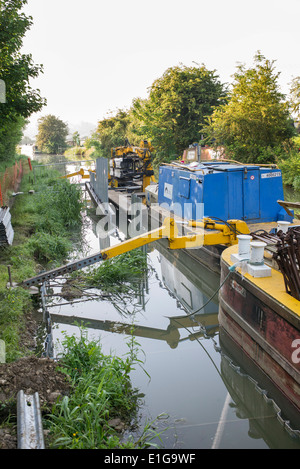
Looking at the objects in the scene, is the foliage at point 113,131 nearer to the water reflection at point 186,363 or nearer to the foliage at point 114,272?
the foliage at point 114,272

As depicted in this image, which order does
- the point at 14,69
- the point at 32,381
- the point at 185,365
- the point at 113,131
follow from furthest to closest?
1. the point at 113,131
2. the point at 14,69
3. the point at 185,365
4. the point at 32,381

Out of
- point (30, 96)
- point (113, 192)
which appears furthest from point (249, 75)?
point (30, 96)

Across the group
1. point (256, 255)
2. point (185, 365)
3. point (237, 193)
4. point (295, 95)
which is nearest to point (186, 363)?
point (185, 365)

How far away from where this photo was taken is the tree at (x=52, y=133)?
220ft

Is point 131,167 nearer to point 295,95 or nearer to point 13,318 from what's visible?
point 295,95

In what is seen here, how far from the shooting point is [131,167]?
19797mm

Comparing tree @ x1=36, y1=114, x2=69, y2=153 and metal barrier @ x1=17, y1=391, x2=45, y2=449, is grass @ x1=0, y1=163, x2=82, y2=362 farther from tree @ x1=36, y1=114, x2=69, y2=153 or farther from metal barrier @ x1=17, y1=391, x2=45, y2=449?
tree @ x1=36, y1=114, x2=69, y2=153

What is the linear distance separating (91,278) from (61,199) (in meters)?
6.69

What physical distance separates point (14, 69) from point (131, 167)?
40.1 feet

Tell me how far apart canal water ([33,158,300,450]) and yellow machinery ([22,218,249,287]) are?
742 mm

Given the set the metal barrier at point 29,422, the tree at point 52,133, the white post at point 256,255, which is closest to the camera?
the metal barrier at point 29,422

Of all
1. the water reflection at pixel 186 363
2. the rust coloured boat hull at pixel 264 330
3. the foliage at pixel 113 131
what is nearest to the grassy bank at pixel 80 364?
the water reflection at pixel 186 363

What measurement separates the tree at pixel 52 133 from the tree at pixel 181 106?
44.8m

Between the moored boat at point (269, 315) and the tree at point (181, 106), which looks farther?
the tree at point (181, 106)
